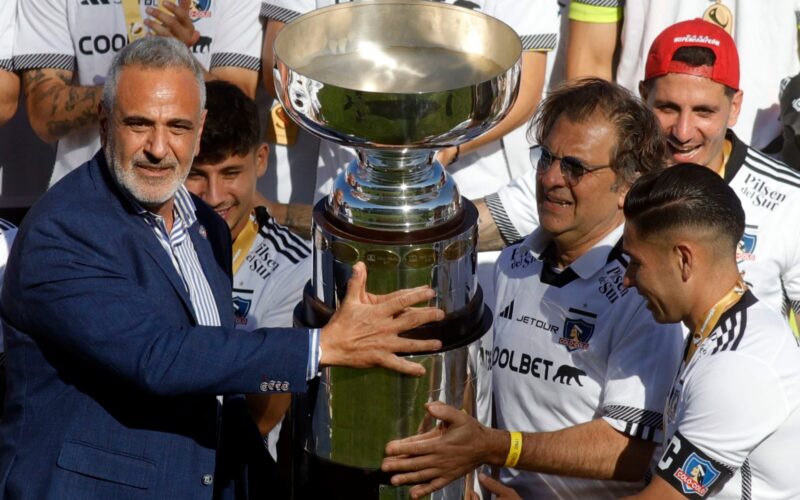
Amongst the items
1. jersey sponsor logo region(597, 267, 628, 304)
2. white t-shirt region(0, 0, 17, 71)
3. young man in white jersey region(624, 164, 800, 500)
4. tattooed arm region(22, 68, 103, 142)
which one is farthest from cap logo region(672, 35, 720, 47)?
white t-shirt region(0, 0, 17, 71)

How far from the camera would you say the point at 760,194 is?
181 inches

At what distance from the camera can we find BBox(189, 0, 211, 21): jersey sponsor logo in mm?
5273

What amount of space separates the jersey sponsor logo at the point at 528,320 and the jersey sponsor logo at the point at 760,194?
1.17 metres

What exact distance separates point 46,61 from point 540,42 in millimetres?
1986

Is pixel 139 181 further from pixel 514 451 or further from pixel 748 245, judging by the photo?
pixel 748 245

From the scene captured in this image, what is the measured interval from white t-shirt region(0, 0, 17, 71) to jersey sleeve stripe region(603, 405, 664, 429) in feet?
9.95

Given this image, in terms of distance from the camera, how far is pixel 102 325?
3.13 metres

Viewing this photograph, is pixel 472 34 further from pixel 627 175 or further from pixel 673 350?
pixel 673 350

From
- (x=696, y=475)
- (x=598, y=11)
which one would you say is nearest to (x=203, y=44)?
(x=598, y=11)

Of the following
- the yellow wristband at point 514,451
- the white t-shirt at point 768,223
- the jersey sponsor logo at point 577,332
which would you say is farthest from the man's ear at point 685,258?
the white t-shirt at point 768,223

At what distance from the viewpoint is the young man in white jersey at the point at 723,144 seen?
457cm

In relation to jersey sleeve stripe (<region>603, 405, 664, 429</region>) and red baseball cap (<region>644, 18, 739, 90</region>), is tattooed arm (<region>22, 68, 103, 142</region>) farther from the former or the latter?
jersey sleeve stripe (<region>603, 405, 664, 429</region>)

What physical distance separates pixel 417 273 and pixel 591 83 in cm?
110

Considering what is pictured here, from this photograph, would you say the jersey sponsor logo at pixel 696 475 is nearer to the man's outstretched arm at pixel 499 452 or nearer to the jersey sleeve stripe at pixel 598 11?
the man's outstretched arm at pixel 499 452
